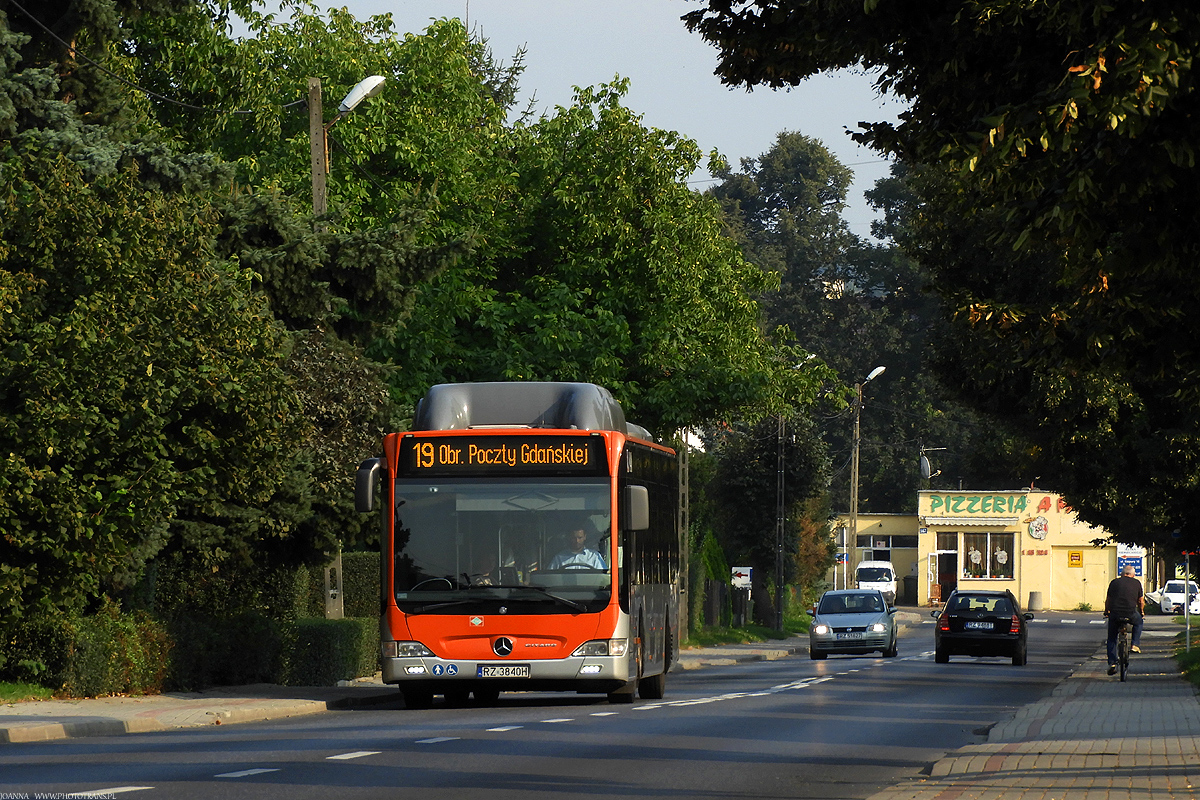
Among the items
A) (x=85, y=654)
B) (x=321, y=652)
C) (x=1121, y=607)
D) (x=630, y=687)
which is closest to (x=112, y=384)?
(x=85, y=654)

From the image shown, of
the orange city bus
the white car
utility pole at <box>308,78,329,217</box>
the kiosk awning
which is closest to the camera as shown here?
the orange city bus

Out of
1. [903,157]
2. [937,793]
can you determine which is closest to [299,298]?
[903,157]

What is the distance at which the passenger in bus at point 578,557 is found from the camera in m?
19.4

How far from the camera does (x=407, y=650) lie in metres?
19.2

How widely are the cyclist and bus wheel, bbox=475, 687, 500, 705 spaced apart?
1153 cm

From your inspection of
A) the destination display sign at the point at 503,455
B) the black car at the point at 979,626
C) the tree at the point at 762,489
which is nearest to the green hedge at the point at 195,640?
the destination display sign at the point at 503,455

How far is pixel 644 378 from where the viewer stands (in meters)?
36.7

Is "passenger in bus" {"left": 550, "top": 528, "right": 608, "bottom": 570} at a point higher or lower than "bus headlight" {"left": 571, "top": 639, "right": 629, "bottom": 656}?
higher

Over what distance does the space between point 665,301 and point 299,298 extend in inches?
455

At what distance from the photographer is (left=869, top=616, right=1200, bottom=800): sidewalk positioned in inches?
443

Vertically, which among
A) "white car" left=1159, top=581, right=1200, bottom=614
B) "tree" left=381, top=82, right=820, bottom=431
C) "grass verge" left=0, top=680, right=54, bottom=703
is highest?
"tree" left=381, top=82, right=820, bottom=431

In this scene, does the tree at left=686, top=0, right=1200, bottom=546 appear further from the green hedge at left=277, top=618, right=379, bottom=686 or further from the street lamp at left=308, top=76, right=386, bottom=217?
the street lamp at left=308, top=76, right=386, bottom=217

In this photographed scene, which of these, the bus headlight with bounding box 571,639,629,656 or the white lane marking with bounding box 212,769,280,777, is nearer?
the white lane marking with bounding box 212,769,280,777

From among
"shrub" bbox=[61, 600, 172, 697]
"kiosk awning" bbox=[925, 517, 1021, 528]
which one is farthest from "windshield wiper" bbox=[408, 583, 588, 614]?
"kiosk awning" bbox=[925, 517, 1021, 528]
